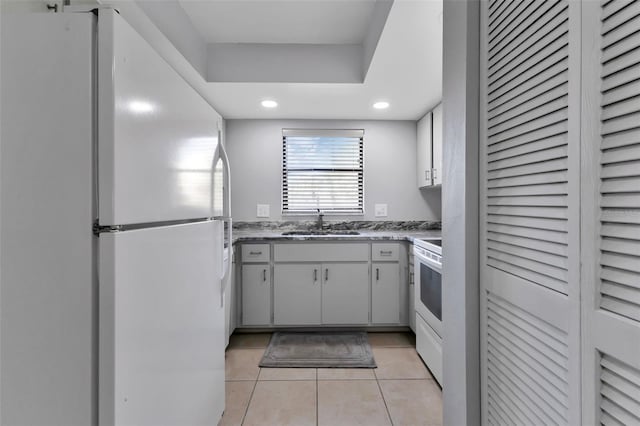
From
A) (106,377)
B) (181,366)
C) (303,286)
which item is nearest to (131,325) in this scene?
(106,377)

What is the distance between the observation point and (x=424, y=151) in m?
3.09

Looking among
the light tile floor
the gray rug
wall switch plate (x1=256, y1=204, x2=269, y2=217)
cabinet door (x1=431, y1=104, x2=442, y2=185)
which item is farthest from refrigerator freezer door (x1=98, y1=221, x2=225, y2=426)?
cabinet door (x1=431, y1=104, x2=442, y2=185)

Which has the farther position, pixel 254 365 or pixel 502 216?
pixel 254 365

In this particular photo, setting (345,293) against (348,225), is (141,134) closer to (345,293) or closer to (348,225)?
(345,293)

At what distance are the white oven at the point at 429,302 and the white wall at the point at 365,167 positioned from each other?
92 cm

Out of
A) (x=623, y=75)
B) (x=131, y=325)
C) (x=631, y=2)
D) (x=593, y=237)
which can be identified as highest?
(x=631, y=2)

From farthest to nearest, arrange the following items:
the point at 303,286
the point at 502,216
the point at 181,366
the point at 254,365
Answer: the point at 303,286
the point at 254,365
the point at 181,366
the point at 502,216

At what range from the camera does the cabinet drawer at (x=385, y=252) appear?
9.25 ft

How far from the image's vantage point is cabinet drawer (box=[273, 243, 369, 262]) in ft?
9.21

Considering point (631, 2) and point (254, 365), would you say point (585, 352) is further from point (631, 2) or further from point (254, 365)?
point (254, 365)

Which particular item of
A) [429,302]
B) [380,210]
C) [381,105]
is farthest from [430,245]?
[381,105]

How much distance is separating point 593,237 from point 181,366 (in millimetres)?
1232

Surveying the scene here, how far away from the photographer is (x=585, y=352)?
60cm

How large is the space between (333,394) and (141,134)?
1823 mm
